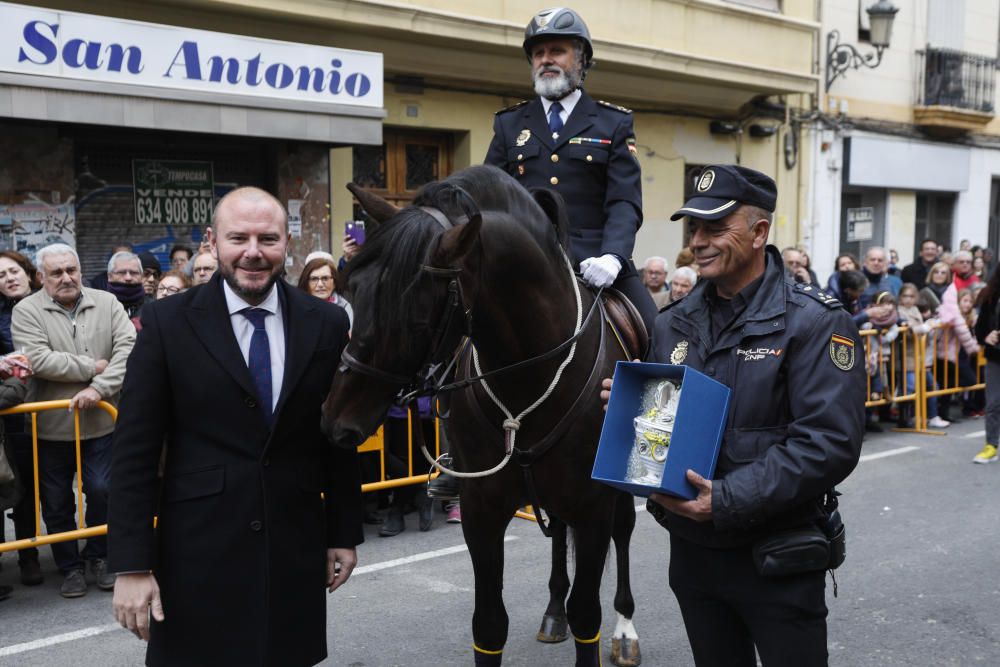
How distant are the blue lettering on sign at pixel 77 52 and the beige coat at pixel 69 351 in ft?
12.1

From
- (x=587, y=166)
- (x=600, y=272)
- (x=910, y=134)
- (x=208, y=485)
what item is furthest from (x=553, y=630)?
(x=910, y=134)

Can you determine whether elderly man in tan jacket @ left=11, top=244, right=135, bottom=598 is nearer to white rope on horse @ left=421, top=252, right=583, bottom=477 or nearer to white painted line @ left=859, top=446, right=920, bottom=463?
white rope on horse @ left=421, top=252, right=583, bottom=477

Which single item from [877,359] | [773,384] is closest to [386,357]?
[773,384]

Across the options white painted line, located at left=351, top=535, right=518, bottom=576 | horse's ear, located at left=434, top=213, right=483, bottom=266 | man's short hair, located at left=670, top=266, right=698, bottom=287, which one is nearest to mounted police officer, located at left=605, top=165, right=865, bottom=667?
horse's ear, located at left=434, top=213, right=483, bottom=266

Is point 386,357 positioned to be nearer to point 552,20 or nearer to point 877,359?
point 552,20

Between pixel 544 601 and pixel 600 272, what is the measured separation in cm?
226

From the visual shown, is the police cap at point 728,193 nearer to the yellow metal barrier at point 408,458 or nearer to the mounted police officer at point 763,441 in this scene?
the mounted police officer at point 763,441

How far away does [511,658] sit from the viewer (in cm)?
463

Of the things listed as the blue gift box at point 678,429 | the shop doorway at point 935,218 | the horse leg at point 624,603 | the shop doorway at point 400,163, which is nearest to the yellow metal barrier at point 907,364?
the shop doorway at point 400,163

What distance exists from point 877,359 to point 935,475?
2.07 m

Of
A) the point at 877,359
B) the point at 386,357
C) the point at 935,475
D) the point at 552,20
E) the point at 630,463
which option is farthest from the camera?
the point at 877,359

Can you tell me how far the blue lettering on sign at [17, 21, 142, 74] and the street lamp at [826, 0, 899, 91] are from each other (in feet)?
43.0

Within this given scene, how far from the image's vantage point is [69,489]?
5840 mm

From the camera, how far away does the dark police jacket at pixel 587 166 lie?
442 cm
